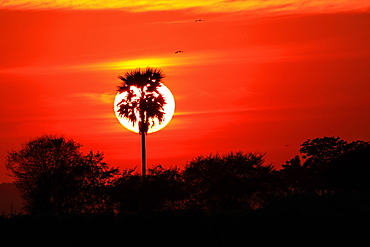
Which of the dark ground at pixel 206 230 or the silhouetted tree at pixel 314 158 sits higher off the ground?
the silhouetted tree at pixel 314 158

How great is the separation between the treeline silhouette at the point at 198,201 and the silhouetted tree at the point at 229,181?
10 cm

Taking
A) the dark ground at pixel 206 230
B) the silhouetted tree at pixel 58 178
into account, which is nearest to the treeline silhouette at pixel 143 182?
the silhouetted tree at pixel 58 178

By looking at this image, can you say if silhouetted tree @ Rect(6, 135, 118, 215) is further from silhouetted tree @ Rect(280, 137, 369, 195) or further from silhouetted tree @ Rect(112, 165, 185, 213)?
silhouetted tree @ Rect(280, 137, 369, 195)

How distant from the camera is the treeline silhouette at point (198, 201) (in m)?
31.2

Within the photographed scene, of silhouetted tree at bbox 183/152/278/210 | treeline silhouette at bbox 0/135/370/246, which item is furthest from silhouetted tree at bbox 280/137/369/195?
silhouetted tree at bbox 183/152/278/210

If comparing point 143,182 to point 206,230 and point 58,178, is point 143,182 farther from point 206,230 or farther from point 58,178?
point 206,230

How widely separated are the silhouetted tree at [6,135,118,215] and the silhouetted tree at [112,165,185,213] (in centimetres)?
226

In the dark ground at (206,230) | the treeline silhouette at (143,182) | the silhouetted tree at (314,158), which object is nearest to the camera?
the dark ground at (206,230)

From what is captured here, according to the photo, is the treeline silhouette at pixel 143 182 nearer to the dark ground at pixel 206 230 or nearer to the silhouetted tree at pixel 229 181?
the silhouetted tree at pixel 229 181

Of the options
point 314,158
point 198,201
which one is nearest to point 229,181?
point 198,201

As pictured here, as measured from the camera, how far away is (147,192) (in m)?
76.6

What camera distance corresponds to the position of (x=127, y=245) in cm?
3078

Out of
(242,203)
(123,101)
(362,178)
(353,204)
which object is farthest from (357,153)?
(353,204)

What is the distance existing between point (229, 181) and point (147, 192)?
8.00 meters
